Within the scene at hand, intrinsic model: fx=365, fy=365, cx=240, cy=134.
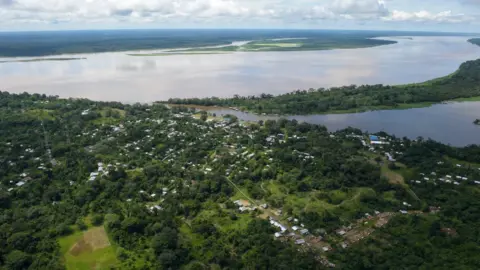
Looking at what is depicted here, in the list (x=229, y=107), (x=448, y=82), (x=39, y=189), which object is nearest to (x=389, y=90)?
(x=448, y=82)

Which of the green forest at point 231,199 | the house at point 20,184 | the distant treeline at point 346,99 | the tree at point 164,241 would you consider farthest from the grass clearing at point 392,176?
the house at point 20,184

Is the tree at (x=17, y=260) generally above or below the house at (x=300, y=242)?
above

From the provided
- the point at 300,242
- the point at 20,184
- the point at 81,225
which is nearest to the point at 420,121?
the point at 300,242

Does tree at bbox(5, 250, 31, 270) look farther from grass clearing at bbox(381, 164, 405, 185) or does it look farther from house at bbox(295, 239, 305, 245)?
grass clearing at bbox(381, 164, 405, 185)

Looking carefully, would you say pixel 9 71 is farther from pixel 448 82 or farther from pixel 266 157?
pixel 448 82

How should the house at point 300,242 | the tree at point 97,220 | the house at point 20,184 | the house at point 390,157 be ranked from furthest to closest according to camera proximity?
the house at point 390,157, the house at point 20,184, the tree at point 97,220, the house at point 300,242

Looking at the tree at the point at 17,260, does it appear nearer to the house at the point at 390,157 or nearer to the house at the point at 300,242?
the house at the point at 300,242

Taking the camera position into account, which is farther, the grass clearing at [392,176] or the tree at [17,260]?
the grass clearing at [392,176]
